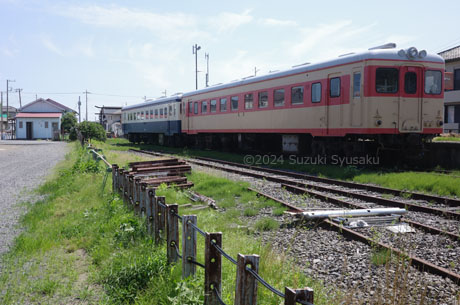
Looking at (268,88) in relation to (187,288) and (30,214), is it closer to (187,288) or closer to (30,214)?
(30,214)

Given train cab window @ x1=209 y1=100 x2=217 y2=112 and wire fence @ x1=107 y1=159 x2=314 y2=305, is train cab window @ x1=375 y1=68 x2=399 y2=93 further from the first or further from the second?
train cab window @ x1=209 y1=100 x2=217 y2=112

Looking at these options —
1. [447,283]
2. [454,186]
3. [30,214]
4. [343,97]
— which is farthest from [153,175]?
[447,283]

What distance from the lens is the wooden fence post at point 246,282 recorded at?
2562 millimetres

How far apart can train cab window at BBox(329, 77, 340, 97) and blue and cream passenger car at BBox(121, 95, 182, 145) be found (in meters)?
13.6

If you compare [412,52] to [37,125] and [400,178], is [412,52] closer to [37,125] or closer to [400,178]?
[400,178]

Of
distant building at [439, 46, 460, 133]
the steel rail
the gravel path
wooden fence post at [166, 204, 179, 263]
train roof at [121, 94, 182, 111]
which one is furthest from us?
distant building at [439, 46, 460, 133]

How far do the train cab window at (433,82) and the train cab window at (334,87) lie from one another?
266 cm

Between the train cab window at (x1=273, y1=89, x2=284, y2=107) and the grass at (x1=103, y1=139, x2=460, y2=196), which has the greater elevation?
the train cab window at (x1=273, y1=89, x2=284, y2=107)

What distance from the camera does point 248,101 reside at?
59.3 feet

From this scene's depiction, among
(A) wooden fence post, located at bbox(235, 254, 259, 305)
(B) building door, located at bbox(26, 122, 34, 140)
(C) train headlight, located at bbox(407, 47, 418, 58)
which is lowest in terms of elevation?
(A) wooden fence post, located at bbox(235, 254, 259, 305)

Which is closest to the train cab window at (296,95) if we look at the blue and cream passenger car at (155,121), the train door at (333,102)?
the train door at (333,102)

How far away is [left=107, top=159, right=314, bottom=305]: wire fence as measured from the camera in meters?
2.55

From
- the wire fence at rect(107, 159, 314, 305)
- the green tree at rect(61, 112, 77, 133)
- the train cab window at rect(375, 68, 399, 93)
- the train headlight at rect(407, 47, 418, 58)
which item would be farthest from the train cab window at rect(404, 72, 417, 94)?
the green tree at rect(61, 112, 77, 133)

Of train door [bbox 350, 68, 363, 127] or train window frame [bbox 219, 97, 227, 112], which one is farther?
train window frame [bbox 219, 97, 227, 112]
